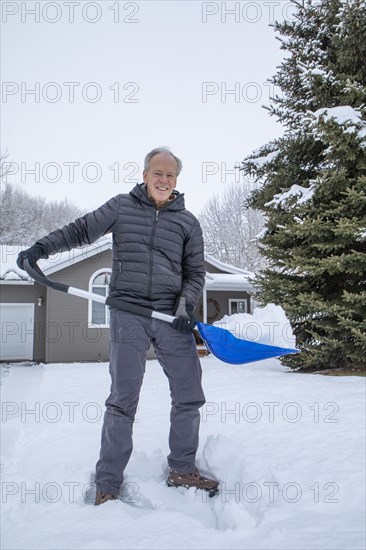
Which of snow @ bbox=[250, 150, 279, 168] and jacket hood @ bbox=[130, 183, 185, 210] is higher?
snow @ bbox=[250, 150, 279, 168]

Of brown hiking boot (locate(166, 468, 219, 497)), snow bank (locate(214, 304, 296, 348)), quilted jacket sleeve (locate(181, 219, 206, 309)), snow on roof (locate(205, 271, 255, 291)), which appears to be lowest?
brown hiking boot (locate(166, 468, 219, 497))

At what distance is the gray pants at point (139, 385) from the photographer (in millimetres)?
2449

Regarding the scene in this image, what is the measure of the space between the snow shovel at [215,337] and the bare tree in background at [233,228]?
28800mm

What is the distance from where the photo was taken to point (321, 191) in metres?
6.87

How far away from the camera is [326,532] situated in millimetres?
1854

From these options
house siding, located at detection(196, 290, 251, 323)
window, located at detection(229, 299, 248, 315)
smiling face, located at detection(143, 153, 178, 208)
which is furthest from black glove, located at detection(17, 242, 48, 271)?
window, located at detection(229, 299, 248, 315)

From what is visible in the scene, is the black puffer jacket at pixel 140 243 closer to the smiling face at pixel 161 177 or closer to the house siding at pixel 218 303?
the smiling face at pixel 161 177

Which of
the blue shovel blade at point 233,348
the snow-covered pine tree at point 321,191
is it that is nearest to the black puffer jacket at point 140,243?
the blue shovel blade at point 233,348

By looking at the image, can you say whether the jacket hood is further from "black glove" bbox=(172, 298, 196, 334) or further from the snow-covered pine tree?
the snow-covered pine tree

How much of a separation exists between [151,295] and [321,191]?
5.23 metres

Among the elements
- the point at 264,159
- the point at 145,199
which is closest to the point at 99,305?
the point at 264,159

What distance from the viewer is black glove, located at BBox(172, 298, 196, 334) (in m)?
2.56

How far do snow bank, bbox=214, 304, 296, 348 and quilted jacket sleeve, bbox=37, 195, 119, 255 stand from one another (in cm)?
121

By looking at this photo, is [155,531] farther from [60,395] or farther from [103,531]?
[60,395]
